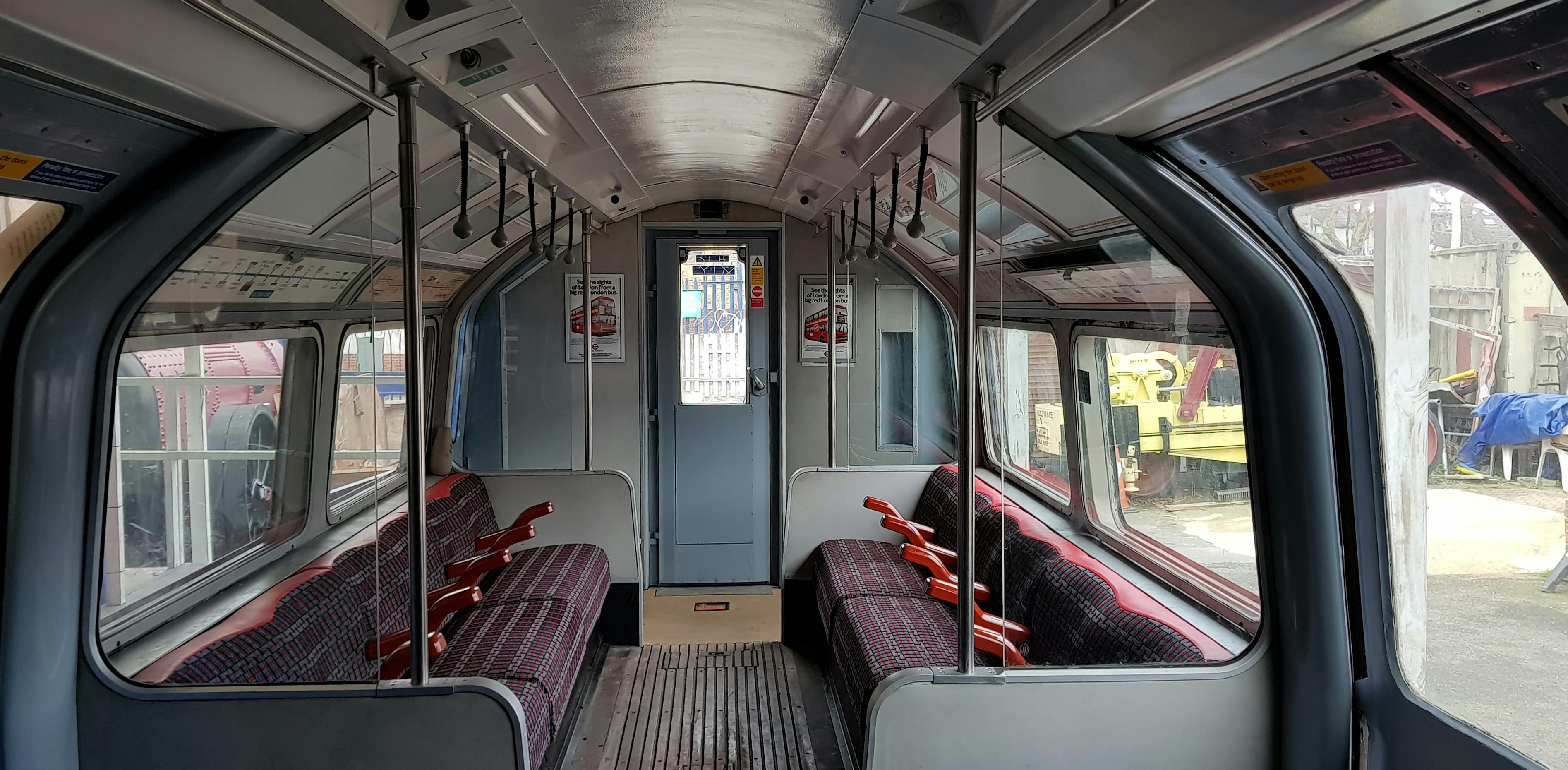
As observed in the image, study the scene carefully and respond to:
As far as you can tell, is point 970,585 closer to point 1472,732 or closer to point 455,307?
point 1472,732

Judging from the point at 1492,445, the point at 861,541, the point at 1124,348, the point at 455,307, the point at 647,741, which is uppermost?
the point at 455,307

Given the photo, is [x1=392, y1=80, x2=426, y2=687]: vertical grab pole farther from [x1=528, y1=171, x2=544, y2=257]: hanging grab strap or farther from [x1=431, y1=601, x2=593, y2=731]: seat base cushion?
[x1=528, y1=171, x2=544, y2=257]: hanging grab strap

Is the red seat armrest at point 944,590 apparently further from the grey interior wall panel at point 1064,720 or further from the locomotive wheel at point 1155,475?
the grey interior wall panel at point 1064,720

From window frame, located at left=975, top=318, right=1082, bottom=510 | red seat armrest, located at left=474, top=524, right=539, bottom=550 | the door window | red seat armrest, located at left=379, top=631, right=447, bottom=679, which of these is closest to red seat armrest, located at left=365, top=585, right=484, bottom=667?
red seat armrest, located at left=379, top=631, right=447, bottom=679

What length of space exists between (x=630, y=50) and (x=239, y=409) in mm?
1912

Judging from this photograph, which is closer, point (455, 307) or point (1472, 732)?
point (1472, 732)

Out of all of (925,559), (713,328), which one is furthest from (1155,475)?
(713,328)

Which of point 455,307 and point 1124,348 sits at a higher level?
point 455,307

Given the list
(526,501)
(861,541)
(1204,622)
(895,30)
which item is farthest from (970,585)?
(526,501)

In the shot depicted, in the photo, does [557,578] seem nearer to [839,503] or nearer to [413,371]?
[839,503]

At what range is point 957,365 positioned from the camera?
3.07m

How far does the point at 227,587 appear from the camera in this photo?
3252 mm

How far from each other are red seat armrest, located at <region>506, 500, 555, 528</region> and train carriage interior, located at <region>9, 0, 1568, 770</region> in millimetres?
644

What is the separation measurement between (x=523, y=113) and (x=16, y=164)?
1.42 metres
